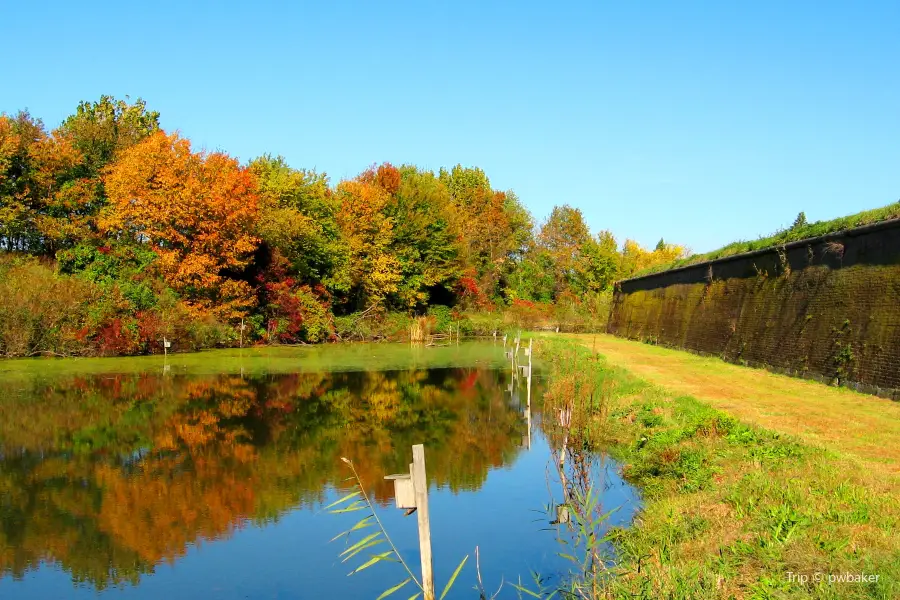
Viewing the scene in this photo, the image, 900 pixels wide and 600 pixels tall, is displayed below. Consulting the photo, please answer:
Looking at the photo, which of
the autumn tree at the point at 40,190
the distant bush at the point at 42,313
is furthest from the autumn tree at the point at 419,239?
the distant bush at the point at 42,313

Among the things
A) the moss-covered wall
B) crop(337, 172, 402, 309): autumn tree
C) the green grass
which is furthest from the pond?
crop(337, 172, 402, 309): autumn tree

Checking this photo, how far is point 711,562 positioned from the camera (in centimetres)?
658

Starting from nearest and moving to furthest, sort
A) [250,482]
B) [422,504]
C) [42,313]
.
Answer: [422,504] < [250,482] < [42,313]

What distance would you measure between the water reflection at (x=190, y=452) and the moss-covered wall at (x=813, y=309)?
278 inches

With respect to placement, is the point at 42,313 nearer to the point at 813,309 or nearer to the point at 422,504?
the point at 813,309

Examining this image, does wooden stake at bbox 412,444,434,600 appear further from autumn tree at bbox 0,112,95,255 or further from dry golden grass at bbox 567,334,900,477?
autumn tree at bbox 0,112,95,255

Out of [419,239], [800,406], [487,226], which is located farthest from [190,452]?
[487,226]

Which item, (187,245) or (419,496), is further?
(187,245)

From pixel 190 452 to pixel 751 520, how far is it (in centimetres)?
1057

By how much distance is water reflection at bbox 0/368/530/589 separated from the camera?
31.1 feet

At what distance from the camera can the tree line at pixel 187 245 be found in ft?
101

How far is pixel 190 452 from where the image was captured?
561 inches

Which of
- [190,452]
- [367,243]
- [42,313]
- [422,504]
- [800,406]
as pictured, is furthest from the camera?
[367,243]

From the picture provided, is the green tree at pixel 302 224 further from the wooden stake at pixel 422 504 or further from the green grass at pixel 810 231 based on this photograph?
the wooden stake at pixel 422 504
